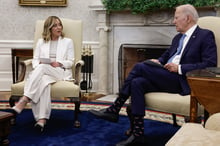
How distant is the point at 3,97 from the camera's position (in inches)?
189

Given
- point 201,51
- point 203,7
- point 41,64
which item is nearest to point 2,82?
point 41,64

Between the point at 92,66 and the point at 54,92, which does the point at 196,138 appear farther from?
the point at 92,66

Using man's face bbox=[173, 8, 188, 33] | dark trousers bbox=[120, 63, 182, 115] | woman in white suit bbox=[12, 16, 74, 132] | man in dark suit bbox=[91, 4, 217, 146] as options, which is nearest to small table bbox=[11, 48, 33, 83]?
woman in white suit bbox=[12, 16, 74, 132]

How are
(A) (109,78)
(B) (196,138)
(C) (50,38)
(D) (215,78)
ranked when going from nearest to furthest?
A: (B) (196,138) → (D) (215,78) → (C) (50,38) → (A) (109,78)

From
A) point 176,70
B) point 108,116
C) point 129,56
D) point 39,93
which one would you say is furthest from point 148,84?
point 129,56

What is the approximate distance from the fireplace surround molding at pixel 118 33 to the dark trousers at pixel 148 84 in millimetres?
1980

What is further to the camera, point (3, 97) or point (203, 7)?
point (3, 97)

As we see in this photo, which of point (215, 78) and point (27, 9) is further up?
point (27, 9)

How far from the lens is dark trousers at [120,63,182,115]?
2.66 metres

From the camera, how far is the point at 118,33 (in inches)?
198

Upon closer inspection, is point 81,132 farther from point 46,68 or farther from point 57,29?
point 57,29

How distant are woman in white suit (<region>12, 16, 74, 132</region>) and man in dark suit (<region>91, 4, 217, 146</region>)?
0.59m

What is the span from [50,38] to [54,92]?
75 cm

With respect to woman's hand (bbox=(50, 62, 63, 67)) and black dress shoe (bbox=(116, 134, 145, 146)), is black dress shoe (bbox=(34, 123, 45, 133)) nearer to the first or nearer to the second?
woman's hand (bbox=(50, 62, 63, 67))
